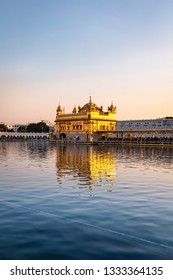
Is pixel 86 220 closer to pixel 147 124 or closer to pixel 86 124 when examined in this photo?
pixel 86 124

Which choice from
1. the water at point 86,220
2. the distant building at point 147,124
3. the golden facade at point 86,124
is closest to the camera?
the water at point 86,220

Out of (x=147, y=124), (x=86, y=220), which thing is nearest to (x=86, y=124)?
(x=147, y=124)

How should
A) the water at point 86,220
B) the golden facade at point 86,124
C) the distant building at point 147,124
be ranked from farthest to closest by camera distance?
the distant building at point 147,124
the golden facade at point 86,124
the water at point 86,220

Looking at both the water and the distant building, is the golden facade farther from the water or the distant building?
the water

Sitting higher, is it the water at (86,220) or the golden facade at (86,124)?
the golden facade at (86,124)

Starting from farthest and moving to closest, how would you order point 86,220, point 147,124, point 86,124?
point 147,124 → point 86,124 → point 86,220

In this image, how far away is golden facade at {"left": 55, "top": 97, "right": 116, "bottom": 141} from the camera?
110062mm

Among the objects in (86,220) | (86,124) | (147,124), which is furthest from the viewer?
(147,124)

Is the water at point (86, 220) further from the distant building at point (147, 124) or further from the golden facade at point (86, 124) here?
the distant building at point (147, 124)

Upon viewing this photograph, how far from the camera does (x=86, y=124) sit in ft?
363

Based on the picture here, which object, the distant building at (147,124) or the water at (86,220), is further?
the distant building at (147,124)

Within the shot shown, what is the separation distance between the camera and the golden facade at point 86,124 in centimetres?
11006

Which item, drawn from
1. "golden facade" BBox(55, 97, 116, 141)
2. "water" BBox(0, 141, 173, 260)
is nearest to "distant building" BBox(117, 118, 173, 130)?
"golden facade" BBox(55, 97, 116, 141)

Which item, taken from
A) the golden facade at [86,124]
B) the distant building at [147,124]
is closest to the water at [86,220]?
the golden facade at [86,124]
